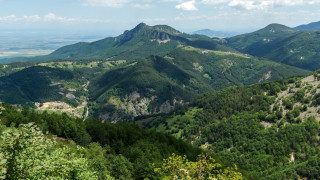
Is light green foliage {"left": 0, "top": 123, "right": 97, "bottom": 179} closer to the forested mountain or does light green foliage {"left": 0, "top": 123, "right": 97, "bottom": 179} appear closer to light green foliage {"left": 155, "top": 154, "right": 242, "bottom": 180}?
the forested mountain

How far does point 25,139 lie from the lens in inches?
770

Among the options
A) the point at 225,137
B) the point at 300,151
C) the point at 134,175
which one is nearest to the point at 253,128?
the point at 225,137

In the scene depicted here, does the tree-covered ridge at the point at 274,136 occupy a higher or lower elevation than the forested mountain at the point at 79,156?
lower

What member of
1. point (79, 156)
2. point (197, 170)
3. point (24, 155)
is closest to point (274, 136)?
point (197, 170)

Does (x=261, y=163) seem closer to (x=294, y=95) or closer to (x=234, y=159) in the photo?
(x=234, y=159)

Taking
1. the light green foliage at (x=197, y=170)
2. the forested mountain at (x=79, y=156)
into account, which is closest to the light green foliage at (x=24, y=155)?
the forested mountain at (x=79, y=156)

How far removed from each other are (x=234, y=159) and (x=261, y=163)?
746 inches

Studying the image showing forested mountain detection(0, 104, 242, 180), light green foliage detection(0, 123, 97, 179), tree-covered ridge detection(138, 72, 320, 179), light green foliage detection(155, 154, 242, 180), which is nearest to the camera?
light green foliage detection(0, 123, 97, 179)

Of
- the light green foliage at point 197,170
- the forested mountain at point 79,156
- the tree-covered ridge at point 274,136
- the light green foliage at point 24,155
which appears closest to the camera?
the light green foliage at point 24,155

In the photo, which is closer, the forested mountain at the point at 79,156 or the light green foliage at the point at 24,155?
the light green foliage at the point at 24,155

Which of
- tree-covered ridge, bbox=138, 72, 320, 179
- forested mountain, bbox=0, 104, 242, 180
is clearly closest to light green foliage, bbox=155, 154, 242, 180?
forested mountain, bbox=0, 104, 242, 180

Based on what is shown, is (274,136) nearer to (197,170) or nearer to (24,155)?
(197,170)

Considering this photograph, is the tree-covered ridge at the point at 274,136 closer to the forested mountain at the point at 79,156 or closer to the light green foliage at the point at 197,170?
the forested mountain at the point at 79,156

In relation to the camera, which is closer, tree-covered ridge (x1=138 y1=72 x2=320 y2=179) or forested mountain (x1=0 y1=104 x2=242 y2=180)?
forested mountain (x1=0 y1=104 x2=242 y2=180)
